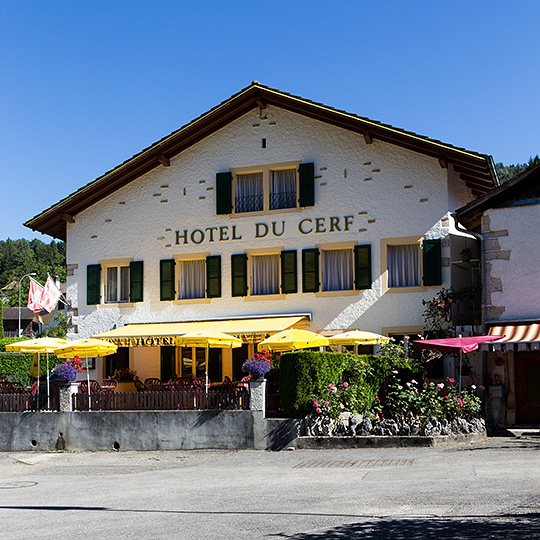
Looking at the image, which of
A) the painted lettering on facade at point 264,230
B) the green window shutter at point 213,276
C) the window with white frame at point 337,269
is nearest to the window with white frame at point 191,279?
the green window shutter at point 213,276

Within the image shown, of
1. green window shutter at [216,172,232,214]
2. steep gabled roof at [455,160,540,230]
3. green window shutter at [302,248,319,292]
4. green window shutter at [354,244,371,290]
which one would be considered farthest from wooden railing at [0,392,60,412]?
steep gabled roof at [455,160,540,230]

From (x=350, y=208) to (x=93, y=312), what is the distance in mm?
9068

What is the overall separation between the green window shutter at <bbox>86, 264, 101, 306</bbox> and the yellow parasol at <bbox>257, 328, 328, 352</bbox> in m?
8.00

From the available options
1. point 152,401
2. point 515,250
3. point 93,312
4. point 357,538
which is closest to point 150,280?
point 93,312

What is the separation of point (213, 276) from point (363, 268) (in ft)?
15.5

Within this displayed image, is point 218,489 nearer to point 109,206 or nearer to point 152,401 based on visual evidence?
point 152,401

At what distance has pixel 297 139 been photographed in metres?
25.3

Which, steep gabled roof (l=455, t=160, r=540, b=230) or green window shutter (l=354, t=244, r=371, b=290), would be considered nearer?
steep gabled roof (l=455, t=160, r=540, b=230)

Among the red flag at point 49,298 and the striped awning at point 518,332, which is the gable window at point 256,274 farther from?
the red flag at point 49,298

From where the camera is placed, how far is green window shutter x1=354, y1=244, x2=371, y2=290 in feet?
79.0

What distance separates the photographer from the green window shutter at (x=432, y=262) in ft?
76.2

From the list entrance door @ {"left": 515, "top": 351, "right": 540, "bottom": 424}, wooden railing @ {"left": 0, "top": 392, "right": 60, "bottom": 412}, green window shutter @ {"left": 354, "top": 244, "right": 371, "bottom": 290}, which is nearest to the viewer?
entrance door @ {"left": 515, "top": 351, "right": 540, "bottom": 424}

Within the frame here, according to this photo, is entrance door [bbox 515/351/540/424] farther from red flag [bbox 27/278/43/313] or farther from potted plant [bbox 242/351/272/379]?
red flag [bbox 27/278/43/313]

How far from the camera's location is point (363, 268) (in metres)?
24.1
